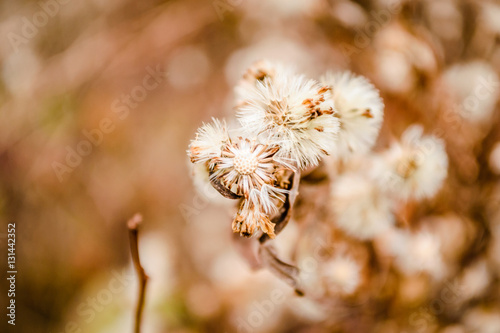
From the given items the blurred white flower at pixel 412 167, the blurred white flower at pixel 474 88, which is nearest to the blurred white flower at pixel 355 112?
the blurred white flower at pixel 412 167

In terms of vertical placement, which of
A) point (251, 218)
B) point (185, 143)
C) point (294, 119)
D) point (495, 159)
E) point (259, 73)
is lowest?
point (251, 218)

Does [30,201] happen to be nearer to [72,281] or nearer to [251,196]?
[72,281]

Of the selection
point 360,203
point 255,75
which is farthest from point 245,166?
point 360,203

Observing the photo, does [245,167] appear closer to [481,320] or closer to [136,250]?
[136,250]

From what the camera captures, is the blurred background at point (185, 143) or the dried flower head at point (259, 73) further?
the blurred background at point (185, 143)

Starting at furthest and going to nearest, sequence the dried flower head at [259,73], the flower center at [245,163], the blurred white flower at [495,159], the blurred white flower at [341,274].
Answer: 1. the blurred white flower at [495,159]
2. the blurred white flower at [341,274]
3. the dried flower head at [259,73]
4. the flower center at [245,163]

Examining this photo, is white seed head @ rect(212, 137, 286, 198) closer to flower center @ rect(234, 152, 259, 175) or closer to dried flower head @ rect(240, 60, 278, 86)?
flower center @ rect(234, 152, 259, 175)

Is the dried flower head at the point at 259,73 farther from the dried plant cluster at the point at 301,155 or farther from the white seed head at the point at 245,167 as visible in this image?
the white seed head at the point at 245,167

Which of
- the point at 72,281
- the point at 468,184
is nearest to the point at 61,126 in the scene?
the point at 72,281
